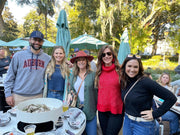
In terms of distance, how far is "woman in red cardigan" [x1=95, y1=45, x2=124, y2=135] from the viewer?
1984 millimetres

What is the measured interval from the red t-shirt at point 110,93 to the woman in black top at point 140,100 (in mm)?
229

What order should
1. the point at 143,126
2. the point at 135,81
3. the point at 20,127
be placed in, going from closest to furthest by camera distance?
the point at 20,127, the point at 143,126, the point at 135,81

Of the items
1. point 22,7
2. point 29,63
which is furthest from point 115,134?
point 22,7

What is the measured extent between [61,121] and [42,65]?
46.6 inches

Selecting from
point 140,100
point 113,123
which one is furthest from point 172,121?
point 140,100

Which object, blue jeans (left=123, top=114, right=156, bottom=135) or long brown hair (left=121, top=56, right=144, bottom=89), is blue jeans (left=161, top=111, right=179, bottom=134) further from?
long brown hair (left=121, top=56, right=144, bottom=89)

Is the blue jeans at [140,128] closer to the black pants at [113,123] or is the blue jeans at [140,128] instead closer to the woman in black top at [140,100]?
the woman in black top at [140,100]

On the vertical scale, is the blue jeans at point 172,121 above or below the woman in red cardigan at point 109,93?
below

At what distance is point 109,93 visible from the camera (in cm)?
200

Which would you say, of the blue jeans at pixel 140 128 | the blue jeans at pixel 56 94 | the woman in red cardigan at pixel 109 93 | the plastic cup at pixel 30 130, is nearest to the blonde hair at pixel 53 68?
the blue jeans at pixel 56 94

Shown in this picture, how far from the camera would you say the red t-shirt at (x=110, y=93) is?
1979 millimetres

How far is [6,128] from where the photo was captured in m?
1.47

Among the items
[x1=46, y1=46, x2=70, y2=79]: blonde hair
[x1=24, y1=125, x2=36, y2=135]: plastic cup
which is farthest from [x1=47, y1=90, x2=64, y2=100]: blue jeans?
[x1=24, y1=125, x2=36, y2=135]: plastic cup

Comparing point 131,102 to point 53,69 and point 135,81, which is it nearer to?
point 135,81
